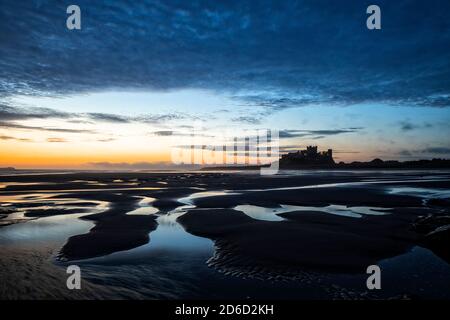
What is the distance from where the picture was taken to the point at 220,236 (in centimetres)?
1157

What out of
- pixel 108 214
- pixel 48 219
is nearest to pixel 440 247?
pixel 108 214

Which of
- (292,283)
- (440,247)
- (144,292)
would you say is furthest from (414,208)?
(144,292)

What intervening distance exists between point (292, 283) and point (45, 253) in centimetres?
735

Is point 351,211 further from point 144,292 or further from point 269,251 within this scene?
point 144,292

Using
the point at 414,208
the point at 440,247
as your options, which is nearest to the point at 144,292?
the point at 440,247
